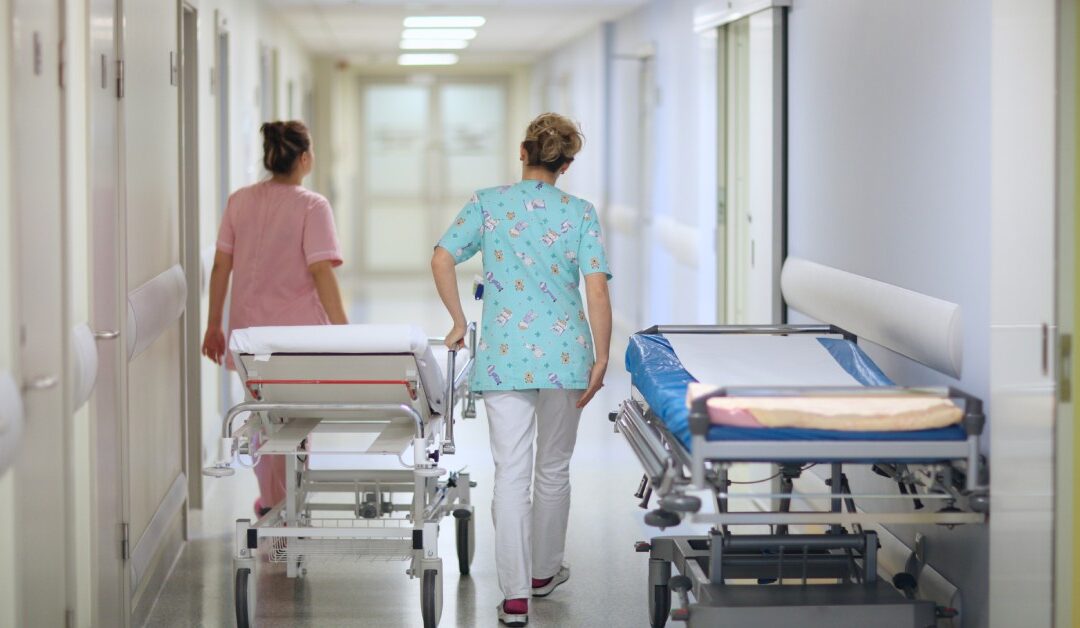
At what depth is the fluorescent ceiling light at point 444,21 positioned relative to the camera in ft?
36.5

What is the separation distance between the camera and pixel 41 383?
3.06 meters

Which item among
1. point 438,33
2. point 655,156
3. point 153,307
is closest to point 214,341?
point 153,307

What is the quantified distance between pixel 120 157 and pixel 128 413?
77cm

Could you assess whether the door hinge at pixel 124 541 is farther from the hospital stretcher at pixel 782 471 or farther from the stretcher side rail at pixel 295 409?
the hospital stretcher at pixel 782 471

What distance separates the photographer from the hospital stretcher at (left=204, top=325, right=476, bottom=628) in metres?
3.84

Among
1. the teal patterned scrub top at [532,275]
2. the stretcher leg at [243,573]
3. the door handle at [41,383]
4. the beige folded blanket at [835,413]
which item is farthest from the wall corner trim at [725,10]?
the door handle at [41,383]

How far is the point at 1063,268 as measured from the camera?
3.23 meters

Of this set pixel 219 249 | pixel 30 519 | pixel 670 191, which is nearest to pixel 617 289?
pixel 670 191

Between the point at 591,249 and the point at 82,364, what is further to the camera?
the point at 591,249

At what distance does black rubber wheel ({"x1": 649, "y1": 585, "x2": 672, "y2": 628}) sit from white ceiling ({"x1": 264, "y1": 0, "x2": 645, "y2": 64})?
648 cm

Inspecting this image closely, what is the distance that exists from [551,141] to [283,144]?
131 centimetres

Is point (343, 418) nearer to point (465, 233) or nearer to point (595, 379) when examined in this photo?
point (465, 233)

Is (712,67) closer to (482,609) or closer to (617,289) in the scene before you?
(482,609)

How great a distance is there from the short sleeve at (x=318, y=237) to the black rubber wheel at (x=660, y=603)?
1.74m
